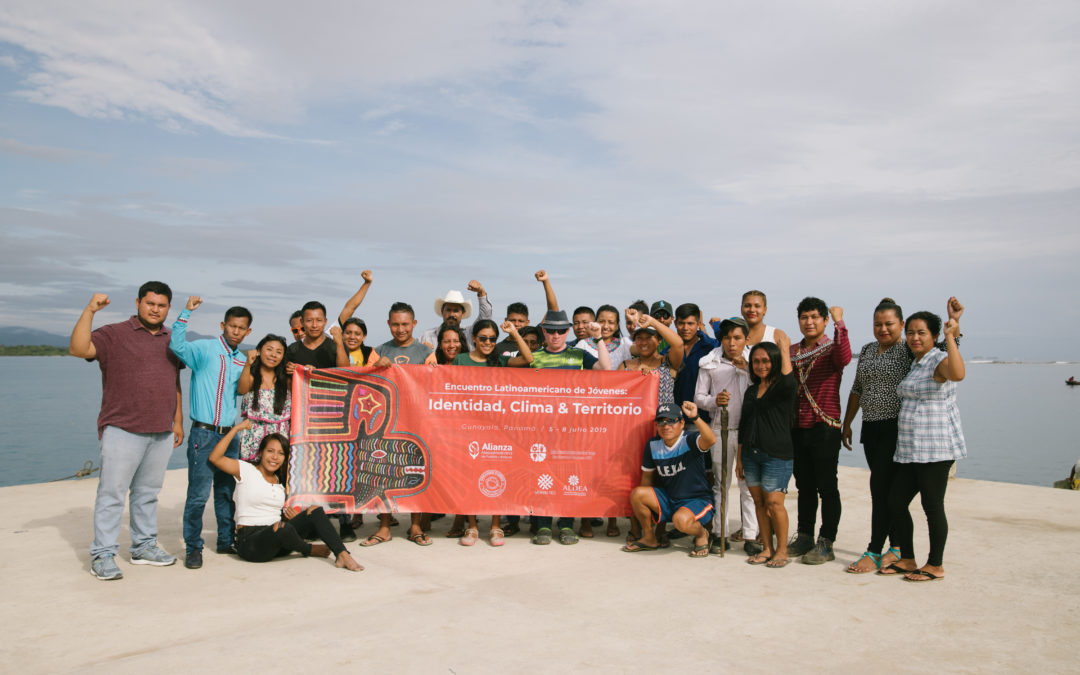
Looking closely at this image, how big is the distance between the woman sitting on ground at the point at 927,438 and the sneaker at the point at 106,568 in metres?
5.43

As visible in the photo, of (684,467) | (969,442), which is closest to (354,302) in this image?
(684,467)

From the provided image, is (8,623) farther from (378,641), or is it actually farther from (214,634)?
(378,641)

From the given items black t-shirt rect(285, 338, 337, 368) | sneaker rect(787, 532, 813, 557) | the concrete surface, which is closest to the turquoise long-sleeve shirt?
black t-shirt rect(285, 338, 337, 368)

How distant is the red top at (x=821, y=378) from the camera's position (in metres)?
5.37

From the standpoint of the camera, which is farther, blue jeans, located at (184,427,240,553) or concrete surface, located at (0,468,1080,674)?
blue jeans, located at (184,427,240,553)

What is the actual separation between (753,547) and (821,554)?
50cm

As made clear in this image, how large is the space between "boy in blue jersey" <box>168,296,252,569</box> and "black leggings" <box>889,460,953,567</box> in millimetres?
4991

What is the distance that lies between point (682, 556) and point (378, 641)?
275cm

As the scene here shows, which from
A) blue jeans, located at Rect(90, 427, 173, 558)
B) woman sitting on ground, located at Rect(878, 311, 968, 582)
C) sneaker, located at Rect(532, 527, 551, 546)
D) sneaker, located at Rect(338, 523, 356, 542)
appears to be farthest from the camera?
sneaker, located at Rect(338, 523, 356, 542)

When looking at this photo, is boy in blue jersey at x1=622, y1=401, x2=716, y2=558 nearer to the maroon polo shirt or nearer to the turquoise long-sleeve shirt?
the turquoise long-sleeve shirt

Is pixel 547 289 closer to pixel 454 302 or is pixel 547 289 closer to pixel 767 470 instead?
pixel 454 302

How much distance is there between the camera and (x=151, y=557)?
17.3 feet

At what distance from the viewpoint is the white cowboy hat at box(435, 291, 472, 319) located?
285 inches

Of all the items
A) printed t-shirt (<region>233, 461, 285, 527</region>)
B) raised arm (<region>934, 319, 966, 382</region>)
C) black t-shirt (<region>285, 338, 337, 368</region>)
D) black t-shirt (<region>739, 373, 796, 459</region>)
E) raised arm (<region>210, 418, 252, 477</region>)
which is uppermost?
raised arm (<region>934, 319, 966, 382</region>)
